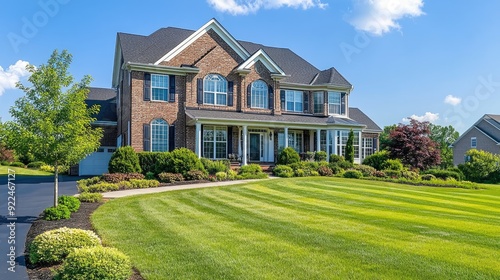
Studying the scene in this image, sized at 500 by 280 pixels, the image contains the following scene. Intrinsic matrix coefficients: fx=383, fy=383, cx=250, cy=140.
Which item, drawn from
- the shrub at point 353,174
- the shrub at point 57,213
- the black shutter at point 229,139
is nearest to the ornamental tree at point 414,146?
the shrub at point 353,174

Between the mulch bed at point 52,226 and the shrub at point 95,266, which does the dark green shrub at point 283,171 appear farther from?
the shrub at point 95,266

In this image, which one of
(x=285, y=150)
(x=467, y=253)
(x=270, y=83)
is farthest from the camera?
(x=270, y=83)

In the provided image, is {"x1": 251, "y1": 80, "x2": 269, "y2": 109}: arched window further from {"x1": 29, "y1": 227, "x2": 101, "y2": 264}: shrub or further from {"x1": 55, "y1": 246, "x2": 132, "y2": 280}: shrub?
{"x1": 55, "y1": 246, "x2": 132, "y2": 280}: shrub

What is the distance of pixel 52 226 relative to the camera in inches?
386

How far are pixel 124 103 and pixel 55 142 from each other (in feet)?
56.5

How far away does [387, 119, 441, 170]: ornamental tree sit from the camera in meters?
27.9

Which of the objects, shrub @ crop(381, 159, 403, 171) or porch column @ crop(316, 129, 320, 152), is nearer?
shrub @ crop(381, 159, 403, 171)

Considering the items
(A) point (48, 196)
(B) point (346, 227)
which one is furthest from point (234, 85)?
(B) point (346, 227)

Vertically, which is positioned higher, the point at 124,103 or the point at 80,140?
the point at 124,103

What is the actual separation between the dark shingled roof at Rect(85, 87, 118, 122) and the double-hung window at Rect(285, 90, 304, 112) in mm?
14473

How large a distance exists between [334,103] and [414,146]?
7.60 m

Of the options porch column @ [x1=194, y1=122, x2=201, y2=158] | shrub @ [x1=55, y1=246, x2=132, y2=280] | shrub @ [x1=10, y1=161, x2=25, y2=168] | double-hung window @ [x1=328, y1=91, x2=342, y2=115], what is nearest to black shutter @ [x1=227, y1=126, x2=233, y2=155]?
porch column @ [x1=194, y1=122, x2=201, y2=158]

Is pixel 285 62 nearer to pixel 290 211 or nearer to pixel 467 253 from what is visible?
pixel 290 211

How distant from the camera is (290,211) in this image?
1142cm
